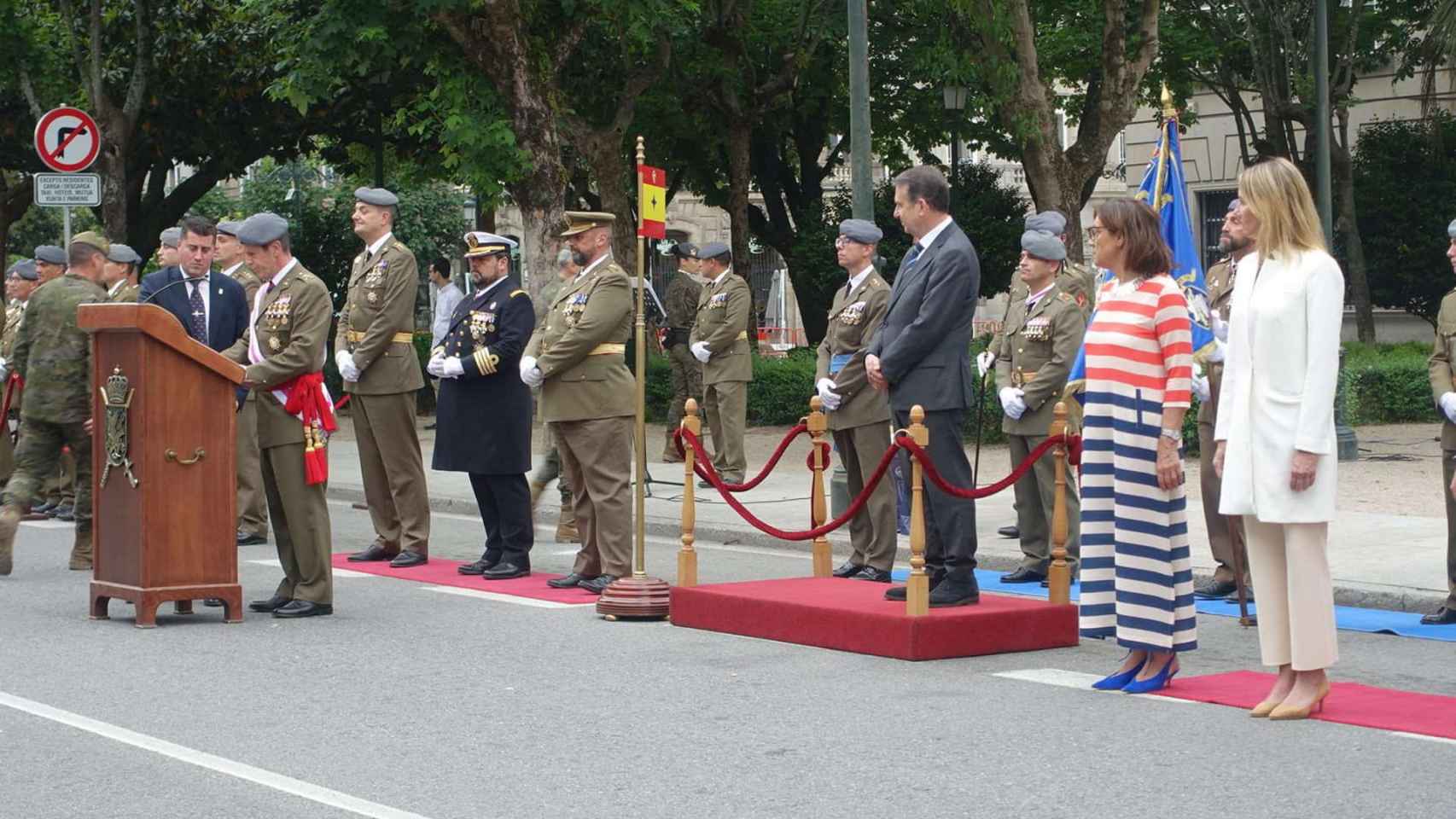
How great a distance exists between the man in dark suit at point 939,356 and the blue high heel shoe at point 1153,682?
1218 millimetres

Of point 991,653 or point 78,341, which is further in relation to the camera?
point 78,341

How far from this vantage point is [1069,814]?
5.75 m

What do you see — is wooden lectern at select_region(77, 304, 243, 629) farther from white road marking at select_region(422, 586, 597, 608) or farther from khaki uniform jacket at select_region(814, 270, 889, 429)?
khaki uniform jacket at select_region(814, 270, 889, 429)

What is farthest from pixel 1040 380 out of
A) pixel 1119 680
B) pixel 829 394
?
pixel 1119 680

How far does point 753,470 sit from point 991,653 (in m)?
9.88

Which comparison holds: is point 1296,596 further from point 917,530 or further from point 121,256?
point 121,256

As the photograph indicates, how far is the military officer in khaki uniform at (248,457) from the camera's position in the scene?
13.3m

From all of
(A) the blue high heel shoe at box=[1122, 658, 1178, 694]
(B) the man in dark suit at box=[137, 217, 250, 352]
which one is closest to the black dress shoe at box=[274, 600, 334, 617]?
(B) the man in dark suit at box=[137, 217, 250, 352]

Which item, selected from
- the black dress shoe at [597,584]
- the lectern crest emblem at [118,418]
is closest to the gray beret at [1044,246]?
the black dress shoe at [597,584]

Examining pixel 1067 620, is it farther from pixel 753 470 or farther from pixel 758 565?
pixel 753 470

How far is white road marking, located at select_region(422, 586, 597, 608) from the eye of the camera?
10.4m

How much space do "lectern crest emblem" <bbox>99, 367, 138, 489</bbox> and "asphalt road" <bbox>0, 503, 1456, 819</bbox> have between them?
0.84 m

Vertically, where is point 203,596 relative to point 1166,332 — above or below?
below

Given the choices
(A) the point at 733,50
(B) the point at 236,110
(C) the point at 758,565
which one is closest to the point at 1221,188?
(A) the point at 733,50
